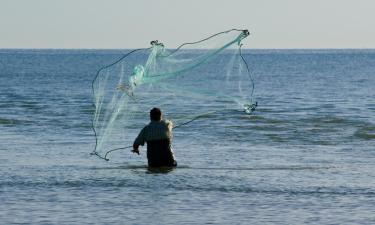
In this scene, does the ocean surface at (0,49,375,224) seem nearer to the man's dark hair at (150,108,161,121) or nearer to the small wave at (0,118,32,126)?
the small wave at (0,118,32,126)

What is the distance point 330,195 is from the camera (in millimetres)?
14273

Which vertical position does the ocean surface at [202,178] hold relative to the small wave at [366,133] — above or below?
below

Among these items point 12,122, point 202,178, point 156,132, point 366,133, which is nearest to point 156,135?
point 156,132

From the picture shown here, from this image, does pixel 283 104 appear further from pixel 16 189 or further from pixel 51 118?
pixel 16 189

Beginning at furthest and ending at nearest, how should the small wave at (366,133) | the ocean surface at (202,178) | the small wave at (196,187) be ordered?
the small wave at (366,133) < the small wave at (196,187) < the ocean surface at (202,178)

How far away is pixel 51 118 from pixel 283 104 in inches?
512

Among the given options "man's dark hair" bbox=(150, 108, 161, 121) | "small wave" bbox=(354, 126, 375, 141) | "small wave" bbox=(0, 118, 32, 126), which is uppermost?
"man's dark hair" bbox=(150, 108, 161, 121)

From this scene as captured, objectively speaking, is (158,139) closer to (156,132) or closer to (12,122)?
(156,132)

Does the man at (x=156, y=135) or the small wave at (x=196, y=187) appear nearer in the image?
the small wave at (x=196, y=187)

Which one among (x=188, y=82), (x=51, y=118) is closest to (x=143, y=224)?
(x=188, y=82)

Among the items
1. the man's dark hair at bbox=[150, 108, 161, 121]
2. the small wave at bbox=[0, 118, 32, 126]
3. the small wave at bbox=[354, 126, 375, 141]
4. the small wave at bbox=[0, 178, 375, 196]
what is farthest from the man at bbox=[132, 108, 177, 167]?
the small wave at bbox=[0, 118, 32, 126]

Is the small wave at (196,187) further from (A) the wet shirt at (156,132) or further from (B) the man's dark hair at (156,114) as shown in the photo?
(B) the man's dark hair at (156,114)

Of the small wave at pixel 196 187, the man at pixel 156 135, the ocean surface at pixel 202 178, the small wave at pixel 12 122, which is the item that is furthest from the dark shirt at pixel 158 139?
the small wave at pixel 12 122

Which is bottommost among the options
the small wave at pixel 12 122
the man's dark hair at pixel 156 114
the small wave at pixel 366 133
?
the small wave at pixel 12 122
